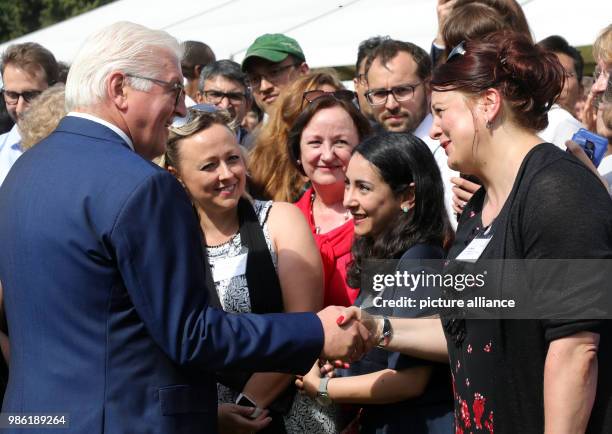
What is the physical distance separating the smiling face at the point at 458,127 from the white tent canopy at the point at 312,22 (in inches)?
145

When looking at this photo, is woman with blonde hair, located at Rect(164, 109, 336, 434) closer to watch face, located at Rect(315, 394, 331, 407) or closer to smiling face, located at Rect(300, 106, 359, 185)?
watch face, located at Rect(315, 394, 331, 407)

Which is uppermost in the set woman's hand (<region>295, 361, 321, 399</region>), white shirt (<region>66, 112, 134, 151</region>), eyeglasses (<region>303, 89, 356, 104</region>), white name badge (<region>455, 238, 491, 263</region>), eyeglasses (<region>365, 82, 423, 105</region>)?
white shirt (<region>66, 112, 134, 151</region>)

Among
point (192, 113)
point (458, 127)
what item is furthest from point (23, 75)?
point (458, 127)

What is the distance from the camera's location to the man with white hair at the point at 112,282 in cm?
257

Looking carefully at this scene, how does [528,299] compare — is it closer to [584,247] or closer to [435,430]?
[584,247]

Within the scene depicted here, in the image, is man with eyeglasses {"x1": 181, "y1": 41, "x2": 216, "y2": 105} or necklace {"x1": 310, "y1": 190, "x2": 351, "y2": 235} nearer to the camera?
necklace {"x1": 310, "y1": 190, "x2": 351, "y2": 235}

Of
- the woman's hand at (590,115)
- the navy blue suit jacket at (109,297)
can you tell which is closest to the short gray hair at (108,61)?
the navy blue suit jacket at (109,297)

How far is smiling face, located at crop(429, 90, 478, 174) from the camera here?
268 cm

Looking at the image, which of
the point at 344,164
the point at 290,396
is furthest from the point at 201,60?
the point at 290,396

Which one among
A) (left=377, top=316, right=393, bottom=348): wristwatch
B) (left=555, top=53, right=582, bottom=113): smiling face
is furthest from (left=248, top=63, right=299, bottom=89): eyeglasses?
(left=377, top=316, right=393, bottom=348): wristwatch

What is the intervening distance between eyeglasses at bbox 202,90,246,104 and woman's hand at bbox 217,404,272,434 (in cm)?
309

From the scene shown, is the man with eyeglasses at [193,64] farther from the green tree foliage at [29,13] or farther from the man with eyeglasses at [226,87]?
the green tree foliage at [29,13]

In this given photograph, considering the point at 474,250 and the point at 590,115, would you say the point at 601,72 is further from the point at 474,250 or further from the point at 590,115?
the point at 474,250

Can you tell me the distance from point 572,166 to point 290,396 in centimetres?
175
